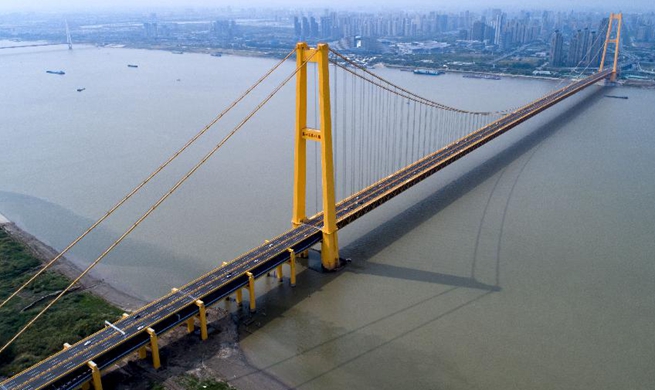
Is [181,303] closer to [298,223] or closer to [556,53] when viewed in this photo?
[298,223]

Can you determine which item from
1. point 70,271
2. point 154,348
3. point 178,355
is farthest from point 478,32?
point 154,348

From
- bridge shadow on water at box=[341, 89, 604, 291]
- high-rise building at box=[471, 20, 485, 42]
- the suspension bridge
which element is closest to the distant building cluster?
high-rise building at box=[471, 20, 485, 42]

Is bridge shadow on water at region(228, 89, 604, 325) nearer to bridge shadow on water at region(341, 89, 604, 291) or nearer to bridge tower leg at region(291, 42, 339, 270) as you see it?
bridge shadow on water at region(341, 89, 604, 291)

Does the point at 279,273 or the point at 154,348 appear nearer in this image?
the point at 154,348

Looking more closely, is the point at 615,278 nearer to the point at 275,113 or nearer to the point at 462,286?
the point at 462,286

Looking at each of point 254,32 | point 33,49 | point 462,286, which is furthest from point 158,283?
point 254,32
